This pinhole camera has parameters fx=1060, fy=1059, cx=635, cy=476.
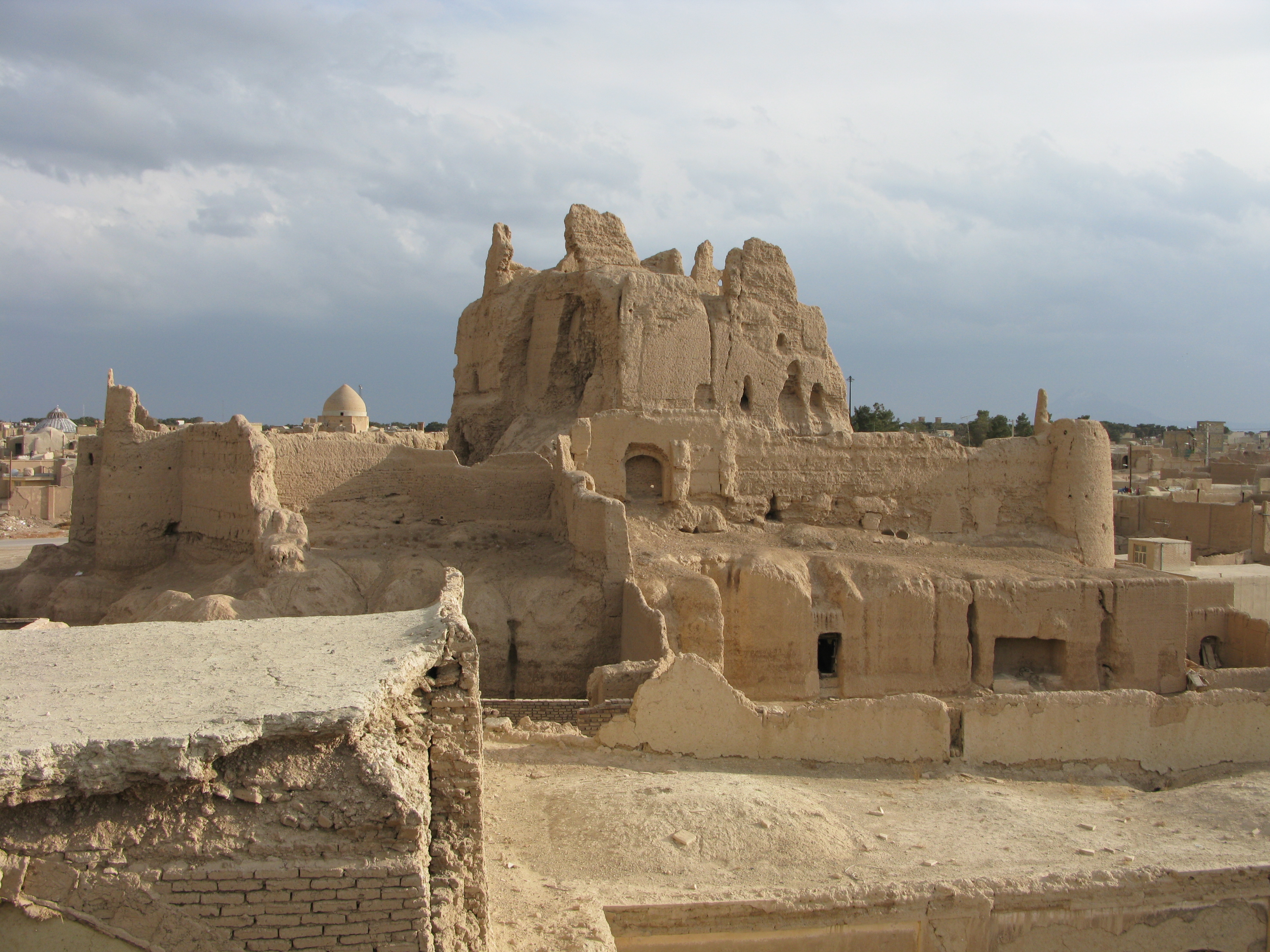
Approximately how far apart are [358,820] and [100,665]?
211 cm

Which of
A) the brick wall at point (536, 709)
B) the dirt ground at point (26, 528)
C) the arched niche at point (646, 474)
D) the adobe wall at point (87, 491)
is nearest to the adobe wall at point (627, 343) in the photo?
the arched niche at point (646, 474)

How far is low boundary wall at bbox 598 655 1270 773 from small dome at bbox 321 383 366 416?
100 feet

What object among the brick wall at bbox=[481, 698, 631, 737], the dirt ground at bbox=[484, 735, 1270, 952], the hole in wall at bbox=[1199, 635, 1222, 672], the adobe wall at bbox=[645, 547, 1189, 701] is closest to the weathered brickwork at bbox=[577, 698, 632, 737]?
the brick wall at bbox=[481, 698, 631, 737]

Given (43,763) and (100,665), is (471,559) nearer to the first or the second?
(100,665)

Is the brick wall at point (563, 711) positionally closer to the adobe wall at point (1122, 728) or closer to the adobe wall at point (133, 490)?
the adobe wall at point (1122, 728)

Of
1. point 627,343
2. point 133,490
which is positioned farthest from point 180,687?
point 627,343

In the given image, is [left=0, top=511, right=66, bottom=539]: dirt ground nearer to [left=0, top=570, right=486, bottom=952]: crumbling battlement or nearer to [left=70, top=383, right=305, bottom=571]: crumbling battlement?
[left=70, top=383, right=305, bottom=571]: crumbling battlement

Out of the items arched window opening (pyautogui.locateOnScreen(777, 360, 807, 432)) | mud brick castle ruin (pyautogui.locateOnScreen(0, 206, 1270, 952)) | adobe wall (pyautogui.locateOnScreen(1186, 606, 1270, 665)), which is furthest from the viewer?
arched window opening (pyautogui.locateOnScreen(777, 360, 807, 432))

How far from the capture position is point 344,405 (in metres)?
38.5

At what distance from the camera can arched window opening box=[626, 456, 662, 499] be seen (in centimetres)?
1798

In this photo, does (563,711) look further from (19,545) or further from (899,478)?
(19,545)

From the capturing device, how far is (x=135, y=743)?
4312 mm

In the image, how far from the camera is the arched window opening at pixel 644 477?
59.0 feet

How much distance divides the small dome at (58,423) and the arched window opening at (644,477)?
59.1 metres
